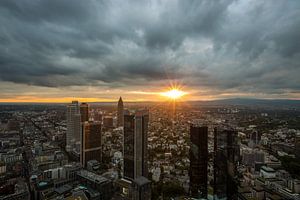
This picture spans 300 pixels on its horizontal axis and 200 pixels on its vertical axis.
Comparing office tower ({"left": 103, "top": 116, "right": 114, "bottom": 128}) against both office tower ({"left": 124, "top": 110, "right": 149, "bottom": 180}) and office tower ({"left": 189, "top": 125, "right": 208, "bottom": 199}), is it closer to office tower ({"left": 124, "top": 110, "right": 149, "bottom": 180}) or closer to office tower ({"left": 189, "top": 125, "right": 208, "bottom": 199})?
office tower ({"left": 124, "top": 110, "right": 149, "bottom": 180})

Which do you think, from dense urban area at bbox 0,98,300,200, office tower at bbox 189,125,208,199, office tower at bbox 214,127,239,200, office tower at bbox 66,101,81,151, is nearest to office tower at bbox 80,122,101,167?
dense urban area at bbox 0,98,300,200

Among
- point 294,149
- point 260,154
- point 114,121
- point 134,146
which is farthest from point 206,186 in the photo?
point 114,121

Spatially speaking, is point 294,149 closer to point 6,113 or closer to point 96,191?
point 96,191

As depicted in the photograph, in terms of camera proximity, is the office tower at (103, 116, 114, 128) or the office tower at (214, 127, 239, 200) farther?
the office tower at (103, 116, 114, 128)

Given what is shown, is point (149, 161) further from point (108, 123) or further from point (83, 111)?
point (108, 123)

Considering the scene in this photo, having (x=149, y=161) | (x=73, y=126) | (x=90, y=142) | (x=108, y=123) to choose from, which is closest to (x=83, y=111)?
Result: (x=73, y=126)

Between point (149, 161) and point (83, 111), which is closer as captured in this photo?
point (149, 161)

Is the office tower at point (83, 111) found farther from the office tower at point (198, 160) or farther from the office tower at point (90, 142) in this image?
the office tower at point (198, 160)
